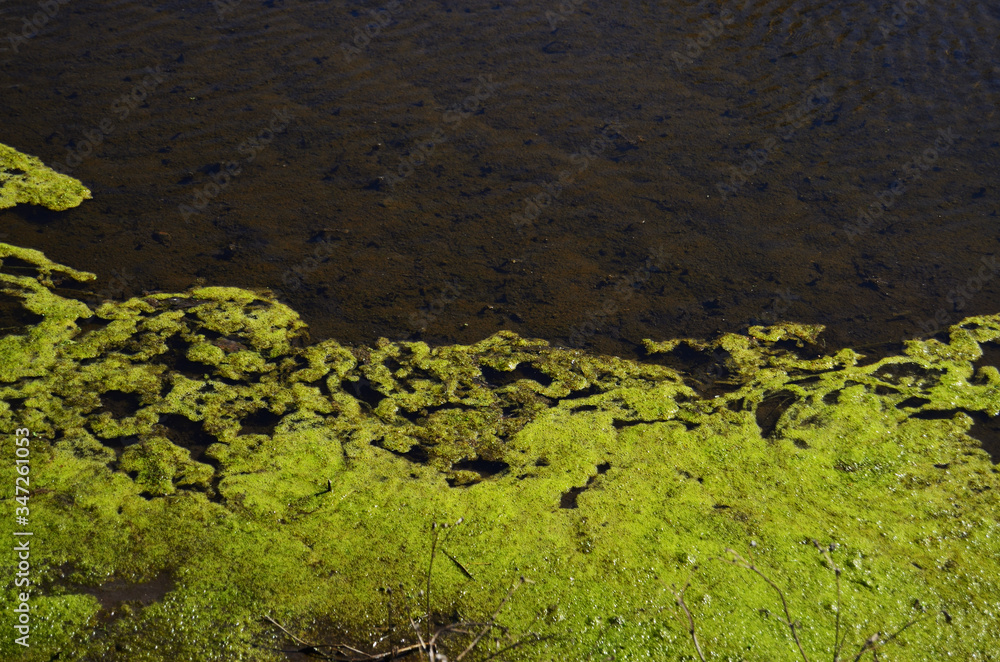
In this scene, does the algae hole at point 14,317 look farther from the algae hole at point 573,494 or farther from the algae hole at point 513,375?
the algae hole at point 573,494

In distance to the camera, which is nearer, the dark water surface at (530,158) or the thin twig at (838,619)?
the thin twig at (838,619)

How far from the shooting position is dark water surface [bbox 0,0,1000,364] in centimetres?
354

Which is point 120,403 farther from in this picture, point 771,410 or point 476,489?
point 771,410

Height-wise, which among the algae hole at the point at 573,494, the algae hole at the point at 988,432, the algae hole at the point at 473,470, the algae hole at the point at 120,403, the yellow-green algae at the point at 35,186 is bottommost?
the algae hole at the point at 473,470

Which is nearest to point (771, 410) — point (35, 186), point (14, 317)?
point (14, 317)

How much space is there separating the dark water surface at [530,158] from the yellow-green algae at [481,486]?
10.3 inches

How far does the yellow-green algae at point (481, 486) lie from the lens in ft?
7.09

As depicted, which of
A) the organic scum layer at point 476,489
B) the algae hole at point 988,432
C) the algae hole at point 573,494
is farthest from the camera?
the algae hole at point 988,432

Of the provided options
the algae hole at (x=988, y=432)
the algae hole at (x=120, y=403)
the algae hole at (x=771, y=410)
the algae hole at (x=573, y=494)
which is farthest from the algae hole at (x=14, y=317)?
the algae hole at (x=988, y=432)

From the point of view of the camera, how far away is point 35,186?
12.7 ft

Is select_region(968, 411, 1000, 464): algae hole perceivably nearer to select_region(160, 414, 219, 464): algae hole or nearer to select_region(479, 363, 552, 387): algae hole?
select_region(479, 363, 552, 387): algae hole

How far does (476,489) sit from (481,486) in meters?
0.02

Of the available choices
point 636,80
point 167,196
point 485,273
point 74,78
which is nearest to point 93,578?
point 485,273

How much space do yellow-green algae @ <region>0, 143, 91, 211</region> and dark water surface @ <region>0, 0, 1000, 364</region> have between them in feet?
0.29
